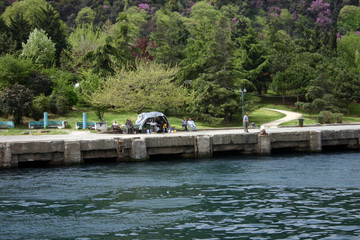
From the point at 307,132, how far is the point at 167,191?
15851 millimetres

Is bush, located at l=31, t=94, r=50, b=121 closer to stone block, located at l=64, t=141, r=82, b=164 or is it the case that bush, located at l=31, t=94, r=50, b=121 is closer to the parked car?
the parked car

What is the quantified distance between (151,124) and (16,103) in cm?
1351

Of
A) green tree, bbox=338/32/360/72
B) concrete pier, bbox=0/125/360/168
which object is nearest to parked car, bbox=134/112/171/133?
concrete pier, bbox=0/125/360/168

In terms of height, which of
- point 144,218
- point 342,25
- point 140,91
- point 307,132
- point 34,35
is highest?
point 342,25

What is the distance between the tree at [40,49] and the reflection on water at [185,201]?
1354 inches

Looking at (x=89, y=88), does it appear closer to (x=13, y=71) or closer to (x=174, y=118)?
(x=13, y=71)

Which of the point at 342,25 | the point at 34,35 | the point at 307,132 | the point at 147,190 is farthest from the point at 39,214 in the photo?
the point at 342,25

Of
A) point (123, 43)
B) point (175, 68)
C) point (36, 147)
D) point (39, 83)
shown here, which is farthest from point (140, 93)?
point (36, 147)

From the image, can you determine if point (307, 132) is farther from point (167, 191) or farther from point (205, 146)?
point (167, 191)

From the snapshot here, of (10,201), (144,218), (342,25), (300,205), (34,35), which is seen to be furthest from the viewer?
(342,25)

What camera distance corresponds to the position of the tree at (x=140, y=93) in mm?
51062

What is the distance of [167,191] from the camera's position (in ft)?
80.7

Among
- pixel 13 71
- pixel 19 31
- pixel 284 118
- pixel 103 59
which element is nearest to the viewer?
pixel 13 71

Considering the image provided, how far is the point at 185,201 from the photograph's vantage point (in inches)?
888
